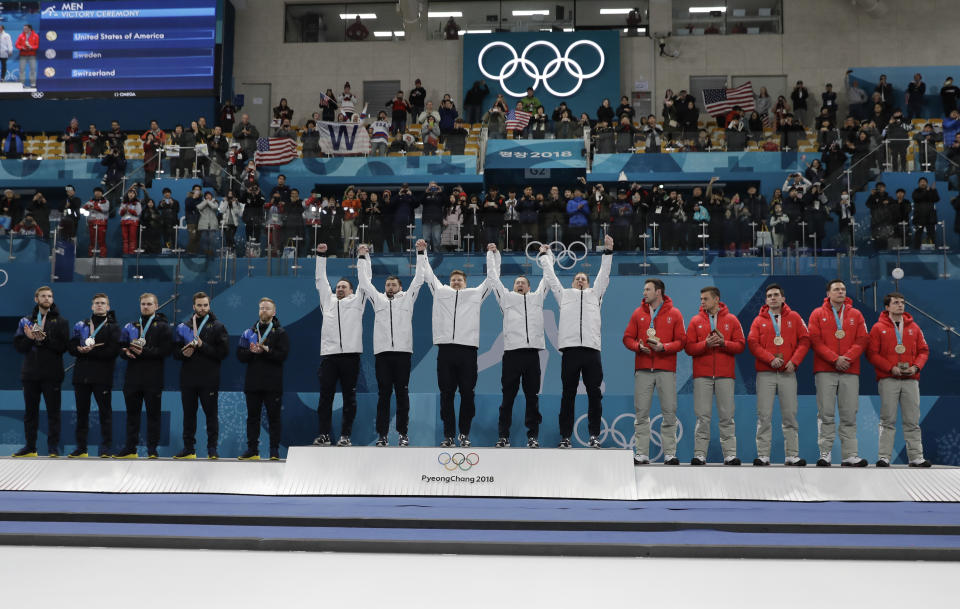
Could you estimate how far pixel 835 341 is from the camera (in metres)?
10.6

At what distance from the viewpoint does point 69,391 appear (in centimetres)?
1258

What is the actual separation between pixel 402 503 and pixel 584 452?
2.06 m

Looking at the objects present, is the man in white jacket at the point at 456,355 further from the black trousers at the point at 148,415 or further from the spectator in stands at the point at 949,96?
the spectator in stands at the point at 949,96

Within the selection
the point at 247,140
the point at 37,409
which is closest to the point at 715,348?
the point at 37,409

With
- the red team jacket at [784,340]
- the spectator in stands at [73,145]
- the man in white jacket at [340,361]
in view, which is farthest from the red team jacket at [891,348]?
the spectator in stands at [73,145]

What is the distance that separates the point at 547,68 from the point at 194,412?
68.2 feet

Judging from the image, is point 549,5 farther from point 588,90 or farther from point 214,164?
point 214,164

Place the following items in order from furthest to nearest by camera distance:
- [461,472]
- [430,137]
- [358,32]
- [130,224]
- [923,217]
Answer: [358,32], [430,137], [130,224], [923,217], [461,472]

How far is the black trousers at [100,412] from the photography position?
11.6 m

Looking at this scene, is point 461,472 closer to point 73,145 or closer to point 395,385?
point 395,385

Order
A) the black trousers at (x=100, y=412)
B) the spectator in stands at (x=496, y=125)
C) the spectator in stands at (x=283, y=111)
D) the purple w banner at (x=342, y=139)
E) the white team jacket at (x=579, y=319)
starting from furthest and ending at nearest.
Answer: the spectator in stands at (x=283, y=111) < the spectator in stands at (x=496, y=125) < the purple w banner at (x=342, y=139) < the black trousers at (x=100, y=412) < the white team jacket at (x=579, y=319)

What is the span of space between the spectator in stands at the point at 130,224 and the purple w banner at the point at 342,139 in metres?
7.44

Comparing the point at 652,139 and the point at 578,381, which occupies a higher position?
the point at 652,139

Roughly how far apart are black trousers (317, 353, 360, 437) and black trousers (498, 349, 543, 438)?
183 cm
